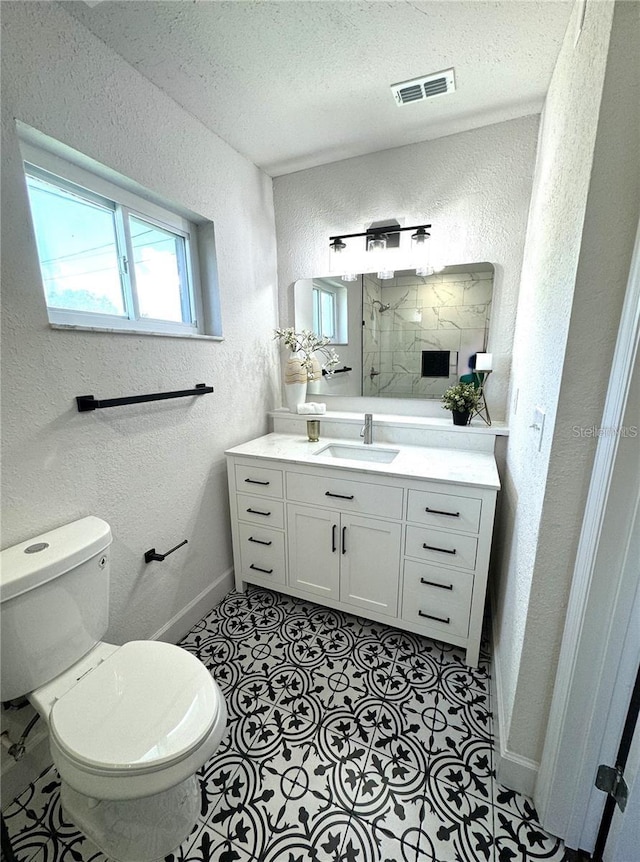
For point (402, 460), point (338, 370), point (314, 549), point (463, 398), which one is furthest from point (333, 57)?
point (314, 549)

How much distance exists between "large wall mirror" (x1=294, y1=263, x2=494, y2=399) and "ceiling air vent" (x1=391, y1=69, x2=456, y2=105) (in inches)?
27.7

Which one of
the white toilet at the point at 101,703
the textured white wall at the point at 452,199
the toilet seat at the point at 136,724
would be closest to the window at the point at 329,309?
the textured white wall at the point at 452,199

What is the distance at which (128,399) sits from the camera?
1333 millimetres

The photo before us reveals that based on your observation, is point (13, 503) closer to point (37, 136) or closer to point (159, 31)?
point (37, 136)

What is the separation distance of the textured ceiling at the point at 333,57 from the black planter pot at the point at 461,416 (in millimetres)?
1369

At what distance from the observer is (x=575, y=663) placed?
0.89m

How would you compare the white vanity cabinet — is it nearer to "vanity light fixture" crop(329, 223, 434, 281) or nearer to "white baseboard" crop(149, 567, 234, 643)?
"white baseboard" crop(149, 567, 234, 643)

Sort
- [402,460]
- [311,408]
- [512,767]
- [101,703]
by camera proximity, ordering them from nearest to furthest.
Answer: [101,703], [512,767], [402,460], [311,408]

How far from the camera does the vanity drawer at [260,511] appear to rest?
1.79 m

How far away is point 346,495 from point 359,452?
0.44 m

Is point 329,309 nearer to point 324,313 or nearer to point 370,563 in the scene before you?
point 324,313

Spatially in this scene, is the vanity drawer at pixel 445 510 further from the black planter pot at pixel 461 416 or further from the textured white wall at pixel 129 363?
the textured white wall at pixel 129 363

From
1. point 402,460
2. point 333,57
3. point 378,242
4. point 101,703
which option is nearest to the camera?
point 101,703

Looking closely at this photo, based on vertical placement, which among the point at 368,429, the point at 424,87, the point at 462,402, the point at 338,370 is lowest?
the point at 368,429
